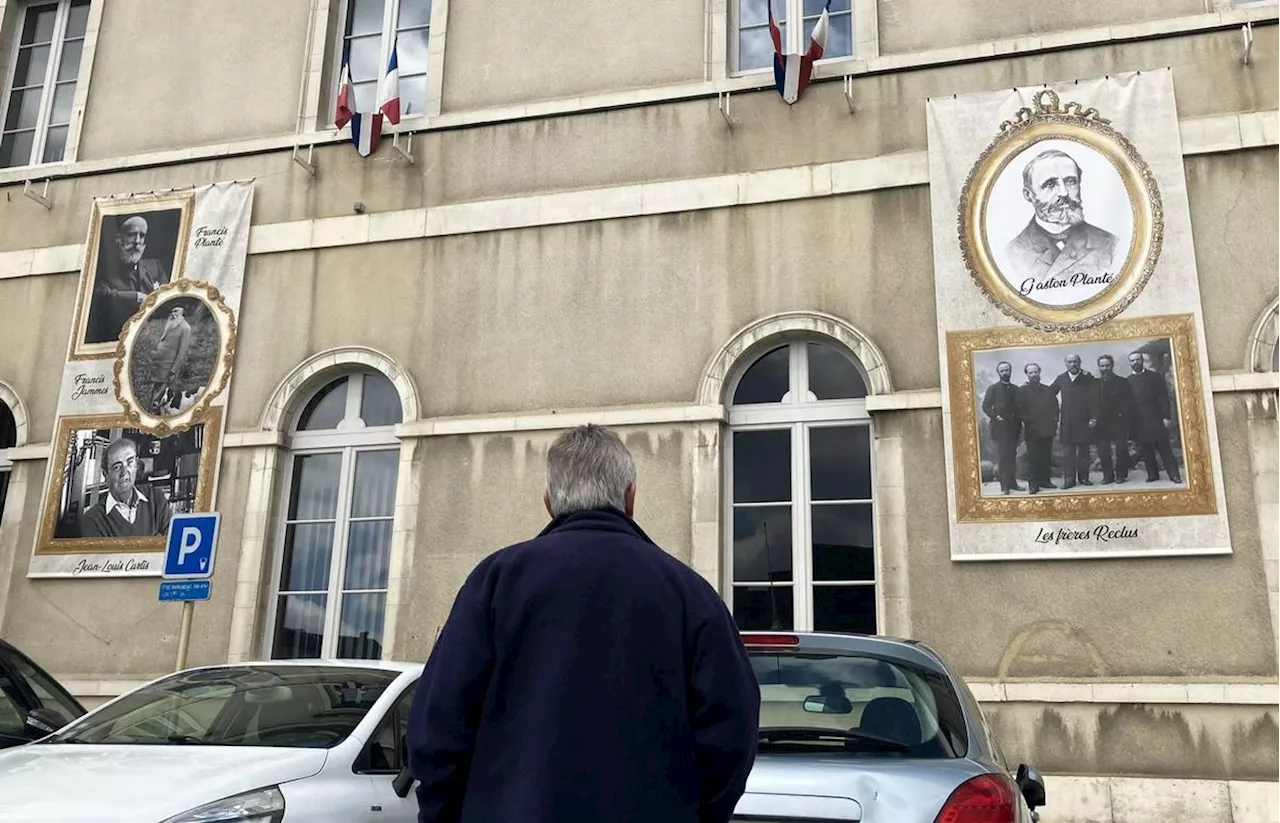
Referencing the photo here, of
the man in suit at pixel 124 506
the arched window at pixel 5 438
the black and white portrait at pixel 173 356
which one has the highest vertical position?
the black and white portrait at pixel 173 356

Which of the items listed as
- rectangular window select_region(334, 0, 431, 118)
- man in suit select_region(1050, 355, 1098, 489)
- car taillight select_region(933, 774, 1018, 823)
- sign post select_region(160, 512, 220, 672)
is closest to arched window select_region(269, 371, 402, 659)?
sign post select_region(160, 512, 220, 672)

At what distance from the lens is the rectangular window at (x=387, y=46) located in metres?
11.7

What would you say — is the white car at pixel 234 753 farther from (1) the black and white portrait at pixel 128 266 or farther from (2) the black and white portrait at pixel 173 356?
(1) the black and white portrait at pixel 128 266

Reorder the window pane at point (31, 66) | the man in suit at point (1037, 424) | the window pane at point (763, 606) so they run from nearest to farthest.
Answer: the man in suit at point (1037, 424) < the window pane at point (763, 606) < the window pane at point (31, 66)

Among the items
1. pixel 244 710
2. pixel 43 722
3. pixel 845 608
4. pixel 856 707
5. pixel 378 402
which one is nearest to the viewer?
pixel 856 707

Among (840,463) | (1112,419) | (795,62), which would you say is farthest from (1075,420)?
(795,62)

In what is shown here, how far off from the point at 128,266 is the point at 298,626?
14.3 ft

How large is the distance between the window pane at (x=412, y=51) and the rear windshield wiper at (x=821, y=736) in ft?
31.8

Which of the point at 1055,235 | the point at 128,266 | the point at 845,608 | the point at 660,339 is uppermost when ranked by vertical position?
the point at 128,266

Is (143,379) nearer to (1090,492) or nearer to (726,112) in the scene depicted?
(726,112)

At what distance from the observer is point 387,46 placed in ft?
38.9

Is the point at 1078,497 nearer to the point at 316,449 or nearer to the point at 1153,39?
the point at 1153,39

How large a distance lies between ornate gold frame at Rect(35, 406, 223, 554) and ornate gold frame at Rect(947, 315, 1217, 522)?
6877 millimetres

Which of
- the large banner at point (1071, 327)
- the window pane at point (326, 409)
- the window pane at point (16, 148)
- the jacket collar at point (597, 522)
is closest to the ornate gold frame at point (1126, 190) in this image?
the large banner at point (1071, 327)
